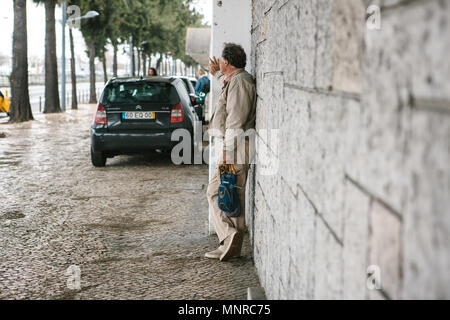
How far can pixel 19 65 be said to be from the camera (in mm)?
20391

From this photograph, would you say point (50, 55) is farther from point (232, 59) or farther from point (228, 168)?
point (228, 168)

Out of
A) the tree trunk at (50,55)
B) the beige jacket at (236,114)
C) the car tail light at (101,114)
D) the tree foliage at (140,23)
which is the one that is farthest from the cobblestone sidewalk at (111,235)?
the tree foliage at (140,23)

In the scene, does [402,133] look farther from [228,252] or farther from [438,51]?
[228,252]

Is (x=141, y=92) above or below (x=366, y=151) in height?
above

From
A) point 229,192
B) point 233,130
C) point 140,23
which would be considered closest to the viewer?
point 233,130

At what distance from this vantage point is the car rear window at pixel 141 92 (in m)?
10.3

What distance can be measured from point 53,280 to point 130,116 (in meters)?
6.19

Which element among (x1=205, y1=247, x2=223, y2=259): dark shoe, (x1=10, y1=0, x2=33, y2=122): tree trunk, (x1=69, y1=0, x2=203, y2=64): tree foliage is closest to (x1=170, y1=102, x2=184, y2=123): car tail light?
(x1=205, y1=247, x2=223, y2=259): dark shoe

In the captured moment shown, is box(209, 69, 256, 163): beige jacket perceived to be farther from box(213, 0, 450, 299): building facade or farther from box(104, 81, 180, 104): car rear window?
box(104, 81, 180, 104): car rear window

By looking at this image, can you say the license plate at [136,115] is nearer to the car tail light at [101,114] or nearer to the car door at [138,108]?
the car door at [138,108]

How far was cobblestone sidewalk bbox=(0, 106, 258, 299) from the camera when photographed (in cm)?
420

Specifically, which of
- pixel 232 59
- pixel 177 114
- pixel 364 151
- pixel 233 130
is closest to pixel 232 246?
pixel 233 130

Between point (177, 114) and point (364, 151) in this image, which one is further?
point (177, 114)

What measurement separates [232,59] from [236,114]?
58 cm
